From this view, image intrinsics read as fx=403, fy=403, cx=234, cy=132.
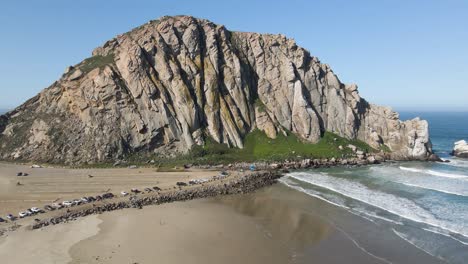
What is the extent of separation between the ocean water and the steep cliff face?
62.9 ft

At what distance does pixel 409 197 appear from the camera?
57531mm

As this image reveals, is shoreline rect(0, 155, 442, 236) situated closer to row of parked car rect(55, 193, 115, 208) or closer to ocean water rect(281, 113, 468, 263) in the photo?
row of parked car rect(55, 193, 115, 208)

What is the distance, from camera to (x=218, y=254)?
36.8 m

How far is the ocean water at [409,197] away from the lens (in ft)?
136

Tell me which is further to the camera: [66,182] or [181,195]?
[66,182]

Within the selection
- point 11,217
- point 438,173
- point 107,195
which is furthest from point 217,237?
point 438,173

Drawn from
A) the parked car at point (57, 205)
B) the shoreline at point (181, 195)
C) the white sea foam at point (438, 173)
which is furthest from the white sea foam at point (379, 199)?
the parked car at point (57, 205)

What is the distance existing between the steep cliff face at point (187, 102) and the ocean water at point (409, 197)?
1917 cm

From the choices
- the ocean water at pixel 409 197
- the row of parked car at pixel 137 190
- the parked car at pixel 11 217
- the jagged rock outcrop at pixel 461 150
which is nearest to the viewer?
the ocean water at pixel 409 197

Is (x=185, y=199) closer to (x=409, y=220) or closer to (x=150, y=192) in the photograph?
(x=150, y=192)

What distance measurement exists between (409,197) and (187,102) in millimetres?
52034

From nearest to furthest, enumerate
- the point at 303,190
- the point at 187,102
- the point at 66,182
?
the point at 303,190
the point at 66,182
the point at 187,102

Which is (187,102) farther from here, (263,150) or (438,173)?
(438,173)

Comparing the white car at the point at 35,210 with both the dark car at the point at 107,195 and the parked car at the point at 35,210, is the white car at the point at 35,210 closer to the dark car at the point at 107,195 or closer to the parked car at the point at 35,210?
the parked car at the point at 35,210
